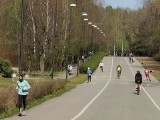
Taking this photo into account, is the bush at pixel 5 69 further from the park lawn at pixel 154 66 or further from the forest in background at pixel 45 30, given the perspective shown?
the park lawn at pixel 154 66

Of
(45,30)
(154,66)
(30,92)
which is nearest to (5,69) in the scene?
(45,30)

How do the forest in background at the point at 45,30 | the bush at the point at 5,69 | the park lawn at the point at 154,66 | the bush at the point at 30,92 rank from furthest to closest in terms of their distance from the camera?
the park lawn at the point at 154,66, the forest in background at the point at 45,30, the bush at the point at 5,69, the bush at the point at 30,92

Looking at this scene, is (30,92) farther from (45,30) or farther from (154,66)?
(154,66)

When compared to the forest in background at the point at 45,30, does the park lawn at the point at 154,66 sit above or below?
below

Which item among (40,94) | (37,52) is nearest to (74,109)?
(40,94)

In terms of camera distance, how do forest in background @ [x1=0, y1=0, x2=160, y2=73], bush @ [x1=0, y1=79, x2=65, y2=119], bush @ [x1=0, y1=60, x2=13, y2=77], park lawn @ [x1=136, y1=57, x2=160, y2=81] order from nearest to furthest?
bush @ [x1=0, y1=79, x2=65, y2=119]
bush @ [x1=0, y1=60, x2=13, y2=77]
forest in background @ [x1=0, y1=0, x2=160, y2=73]
park lawn @ [x1=136, y1=57, x2=160, y2=81]

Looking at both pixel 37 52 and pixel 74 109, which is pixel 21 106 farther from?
pixel 37 52

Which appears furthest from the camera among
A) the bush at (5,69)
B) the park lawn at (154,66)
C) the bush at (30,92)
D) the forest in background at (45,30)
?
the park lawn at (154,66)

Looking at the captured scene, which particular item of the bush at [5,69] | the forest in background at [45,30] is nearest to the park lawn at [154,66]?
the forest in background at [45,30]

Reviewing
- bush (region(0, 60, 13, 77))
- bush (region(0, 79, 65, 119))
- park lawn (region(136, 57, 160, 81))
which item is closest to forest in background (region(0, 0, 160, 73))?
bush (region(0, 60, 13, 77))

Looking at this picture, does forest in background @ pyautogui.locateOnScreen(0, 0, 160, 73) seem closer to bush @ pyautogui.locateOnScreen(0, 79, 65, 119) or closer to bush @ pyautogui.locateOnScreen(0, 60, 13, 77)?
bush @ pyautogui.locateOnScreen(0, 60, 13, 77)

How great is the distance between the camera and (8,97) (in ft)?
62.5

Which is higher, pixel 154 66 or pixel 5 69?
pixel 5 69

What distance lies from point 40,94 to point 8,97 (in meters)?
7.31
